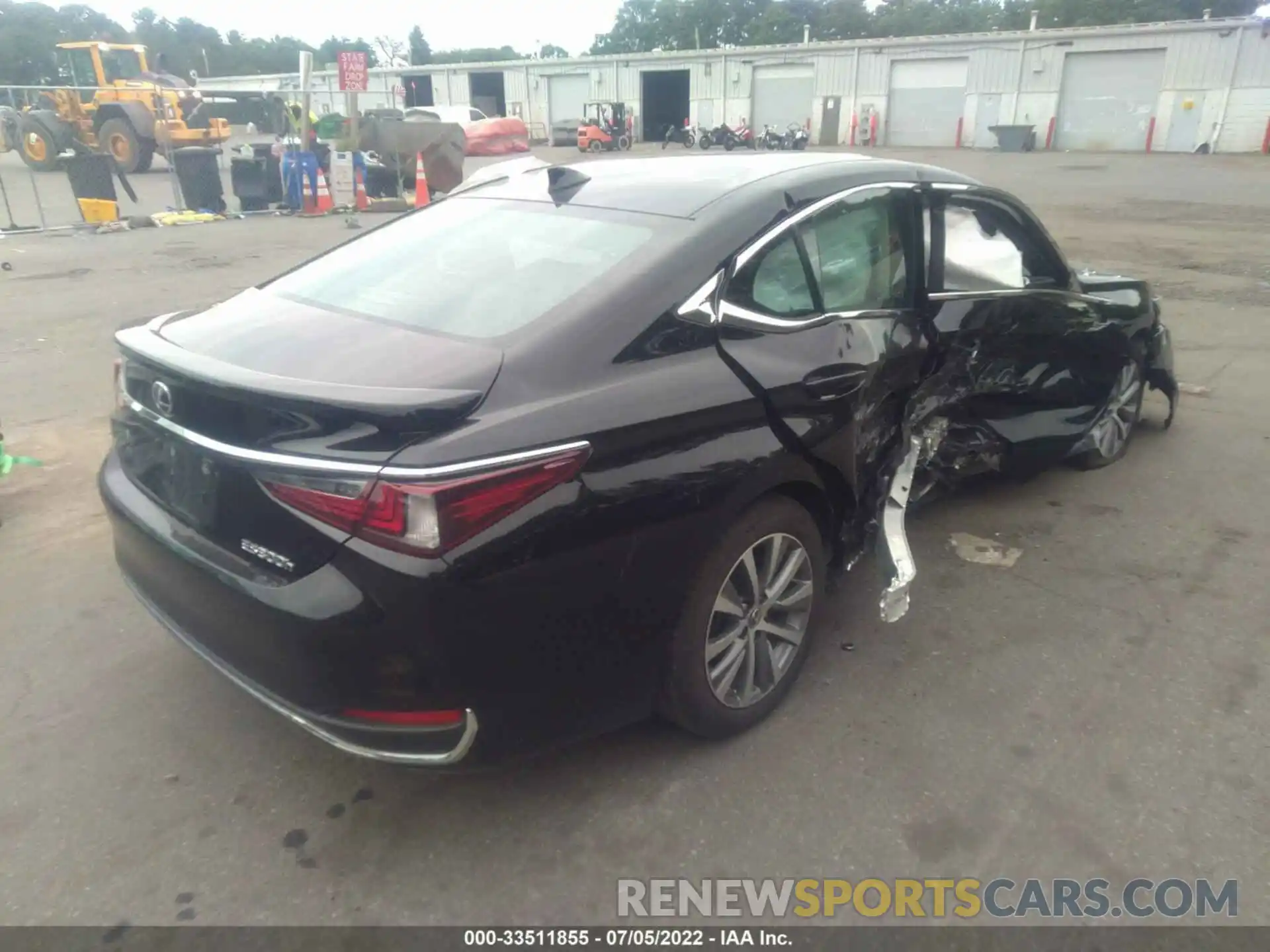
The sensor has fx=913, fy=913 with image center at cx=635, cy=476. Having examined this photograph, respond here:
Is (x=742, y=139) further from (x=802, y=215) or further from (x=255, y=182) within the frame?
(x=802, y=215)

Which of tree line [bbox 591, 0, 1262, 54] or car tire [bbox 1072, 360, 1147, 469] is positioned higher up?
tree line [bbox 591, 0, 1262, 54]

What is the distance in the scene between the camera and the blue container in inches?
647

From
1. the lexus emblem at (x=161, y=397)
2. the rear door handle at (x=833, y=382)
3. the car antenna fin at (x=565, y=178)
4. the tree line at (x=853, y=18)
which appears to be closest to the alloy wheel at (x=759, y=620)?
the rear door handle at (x=833, y=382)

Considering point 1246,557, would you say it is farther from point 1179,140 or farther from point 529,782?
point 1179,140

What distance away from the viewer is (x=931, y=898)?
232 centimetres

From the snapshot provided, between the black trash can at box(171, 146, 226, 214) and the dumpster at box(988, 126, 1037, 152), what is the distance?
104 feet

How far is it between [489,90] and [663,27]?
3486 cm

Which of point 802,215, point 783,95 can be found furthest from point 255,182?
point 783,95

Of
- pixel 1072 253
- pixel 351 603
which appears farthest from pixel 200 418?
pixel 1072 253

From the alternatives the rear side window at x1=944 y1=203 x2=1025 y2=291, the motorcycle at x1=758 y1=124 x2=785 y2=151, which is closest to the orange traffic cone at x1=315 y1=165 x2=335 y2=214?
the rear side window at x1=944 y1=203 x2=1025 y2=291

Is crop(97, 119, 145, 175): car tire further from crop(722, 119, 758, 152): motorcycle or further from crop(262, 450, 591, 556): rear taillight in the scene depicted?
crop(722, 119, 758, 152): motorcycle

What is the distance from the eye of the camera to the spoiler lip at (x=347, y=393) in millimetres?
2072

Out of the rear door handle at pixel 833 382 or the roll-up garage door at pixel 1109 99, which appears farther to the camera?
the roll-up garage door at pixel 1109 99

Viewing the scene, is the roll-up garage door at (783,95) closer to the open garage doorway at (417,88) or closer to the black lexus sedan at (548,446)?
the open garage doorway at (417,88)
